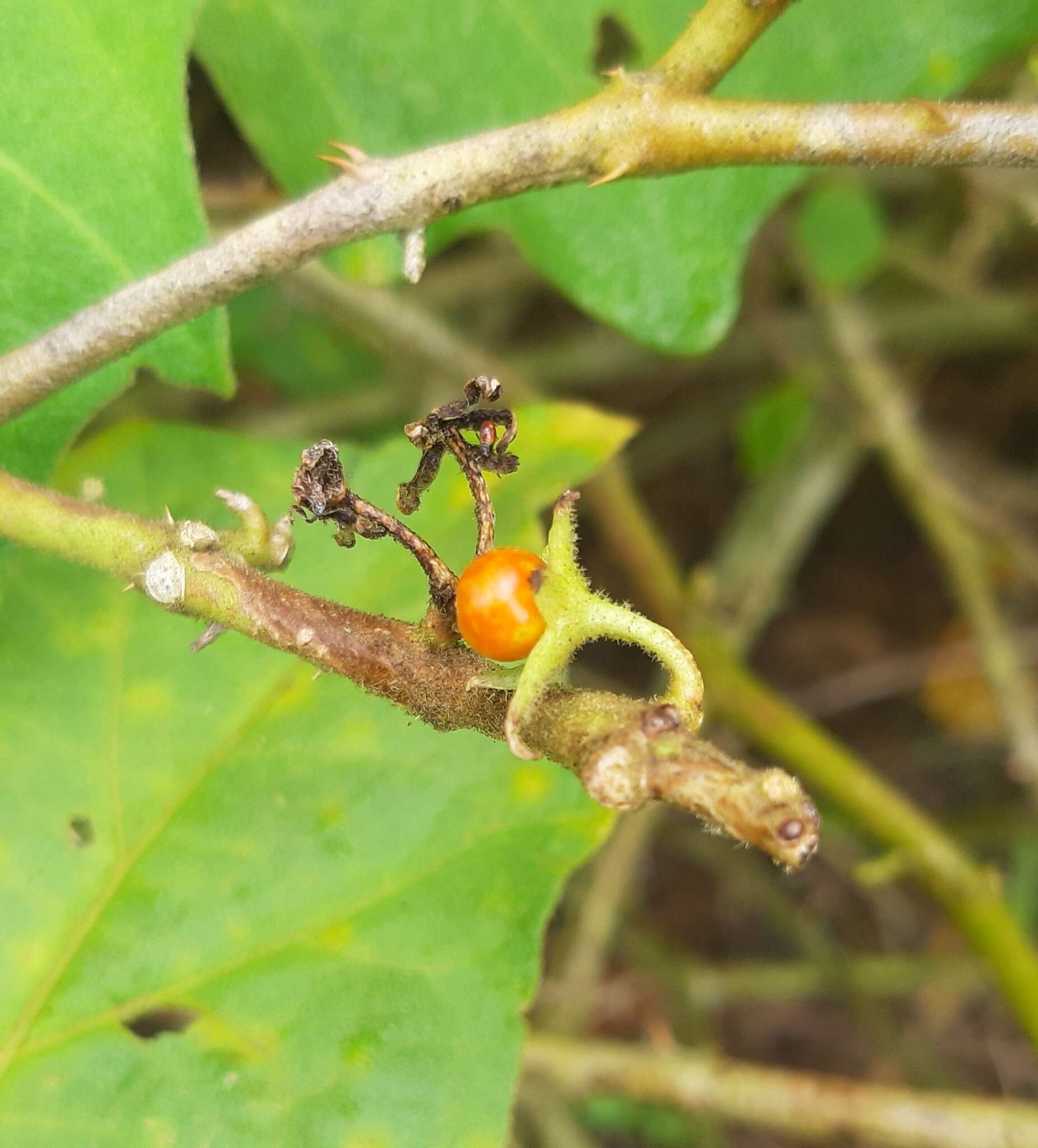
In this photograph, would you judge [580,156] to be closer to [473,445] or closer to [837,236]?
[473,445]

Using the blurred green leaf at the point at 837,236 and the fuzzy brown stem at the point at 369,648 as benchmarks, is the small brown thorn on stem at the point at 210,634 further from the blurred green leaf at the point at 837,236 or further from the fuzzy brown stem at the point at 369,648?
the blurred green leaf at the point at 837,236

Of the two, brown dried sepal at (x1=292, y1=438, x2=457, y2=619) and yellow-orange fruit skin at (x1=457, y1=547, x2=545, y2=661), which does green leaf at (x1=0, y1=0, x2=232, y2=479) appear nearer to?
brown dried sepal at (x1=292, y1=438, x2=457, y2=619)

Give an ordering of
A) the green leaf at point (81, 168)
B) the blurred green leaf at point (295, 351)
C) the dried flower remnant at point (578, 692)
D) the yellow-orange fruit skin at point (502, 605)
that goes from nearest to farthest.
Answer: the dried flower remnant at point (578, 692), the yellow-orange fruit skin at point (502, 605), the green leaf at point (81, 168), the blurred green leaf at point (295, 351)

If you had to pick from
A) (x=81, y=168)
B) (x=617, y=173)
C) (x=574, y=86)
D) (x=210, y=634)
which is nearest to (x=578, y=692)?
(x=210, y=634)

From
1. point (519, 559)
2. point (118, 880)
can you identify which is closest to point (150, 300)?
point (519, 559)

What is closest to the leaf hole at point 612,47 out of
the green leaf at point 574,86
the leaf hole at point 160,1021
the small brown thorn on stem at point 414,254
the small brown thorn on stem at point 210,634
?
the green leaf at point 574,86

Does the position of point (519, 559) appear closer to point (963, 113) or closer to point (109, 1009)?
point (963, 113)
